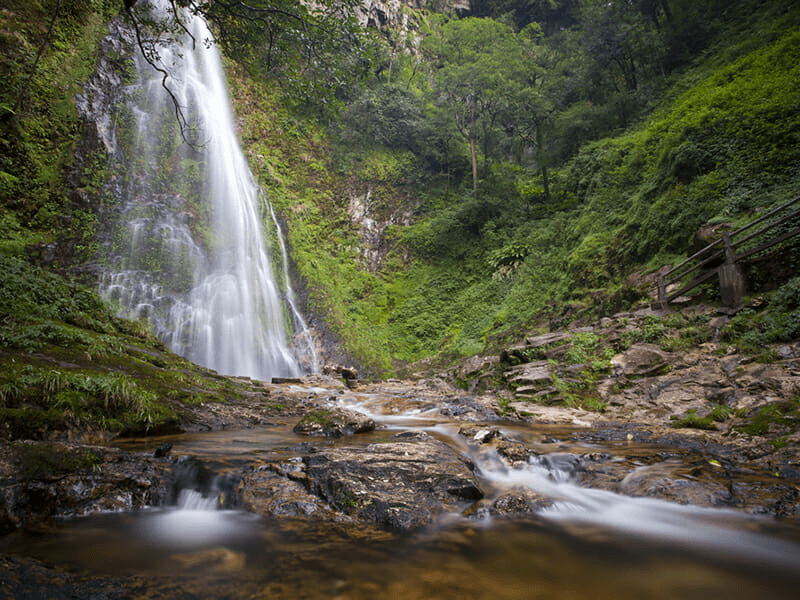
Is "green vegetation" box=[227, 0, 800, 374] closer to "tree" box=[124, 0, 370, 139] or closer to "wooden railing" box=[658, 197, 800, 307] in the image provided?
"tree" box=[124, 0, 370, 139]

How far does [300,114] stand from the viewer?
25953 mm

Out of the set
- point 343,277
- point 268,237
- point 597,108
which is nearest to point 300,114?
point 268,237

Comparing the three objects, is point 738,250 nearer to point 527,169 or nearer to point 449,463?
point 449,463

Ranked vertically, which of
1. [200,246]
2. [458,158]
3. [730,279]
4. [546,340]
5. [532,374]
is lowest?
[532,374]

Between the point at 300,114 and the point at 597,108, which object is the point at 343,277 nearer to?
the point at 300,114

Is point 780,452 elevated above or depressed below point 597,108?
below

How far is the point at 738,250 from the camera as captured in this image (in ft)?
24.1

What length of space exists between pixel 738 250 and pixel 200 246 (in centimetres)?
2058

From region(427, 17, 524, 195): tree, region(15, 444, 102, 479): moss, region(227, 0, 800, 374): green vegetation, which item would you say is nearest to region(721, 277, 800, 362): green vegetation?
region(227, 0, 800, 374): green vegetation

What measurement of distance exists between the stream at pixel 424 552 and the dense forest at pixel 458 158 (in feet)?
13.3

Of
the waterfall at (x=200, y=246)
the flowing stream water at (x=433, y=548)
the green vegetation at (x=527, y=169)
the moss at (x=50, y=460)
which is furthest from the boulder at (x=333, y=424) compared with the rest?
the waterfall at (x=200, y=246)

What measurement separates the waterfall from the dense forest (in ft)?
4.07

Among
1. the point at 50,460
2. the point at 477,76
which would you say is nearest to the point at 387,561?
the point at 50,460

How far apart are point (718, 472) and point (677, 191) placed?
32.0ft
